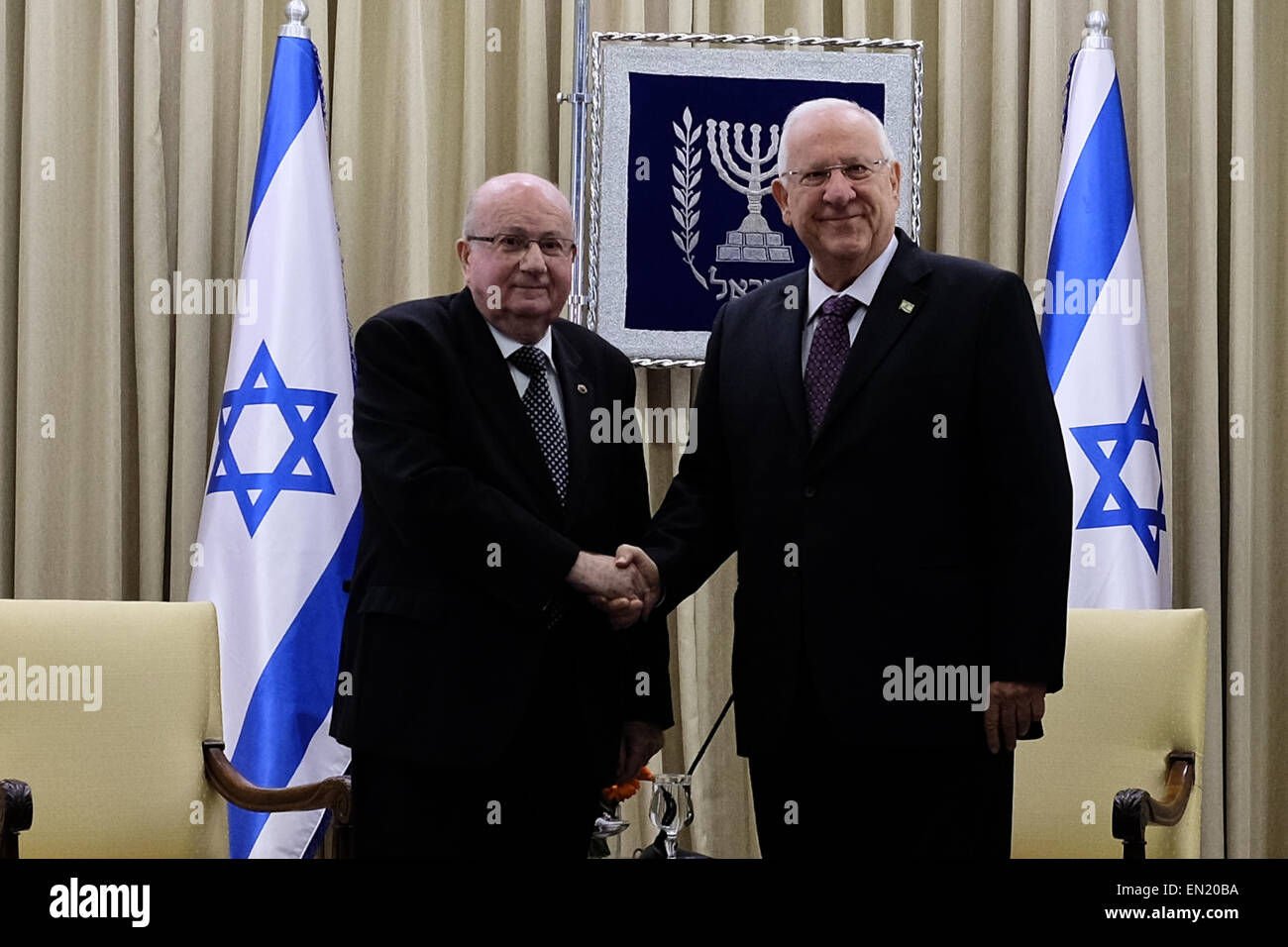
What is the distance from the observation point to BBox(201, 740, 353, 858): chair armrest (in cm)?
311

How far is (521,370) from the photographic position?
9.14 ft

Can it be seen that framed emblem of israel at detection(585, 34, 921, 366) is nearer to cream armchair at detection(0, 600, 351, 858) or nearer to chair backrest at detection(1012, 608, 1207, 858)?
chair backrest at detection(1012, 608, 1207, 858)

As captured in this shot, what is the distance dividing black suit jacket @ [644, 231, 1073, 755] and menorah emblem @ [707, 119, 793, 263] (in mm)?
1848

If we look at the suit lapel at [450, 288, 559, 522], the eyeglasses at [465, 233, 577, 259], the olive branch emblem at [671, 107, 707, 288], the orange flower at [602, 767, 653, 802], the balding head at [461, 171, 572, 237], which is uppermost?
A: the olive branch emblem at [671, 107, 707, 288]

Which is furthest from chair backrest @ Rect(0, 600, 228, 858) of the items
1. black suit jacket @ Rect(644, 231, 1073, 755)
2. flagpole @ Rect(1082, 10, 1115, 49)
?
flagpole @ Rect(1082, 10, 1115, 49)

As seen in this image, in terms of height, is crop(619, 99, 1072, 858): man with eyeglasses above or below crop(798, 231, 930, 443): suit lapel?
below

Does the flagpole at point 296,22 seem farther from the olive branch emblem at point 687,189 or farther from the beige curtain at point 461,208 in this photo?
the olive branch emblem at point 687,189

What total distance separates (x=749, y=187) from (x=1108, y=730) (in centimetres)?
194

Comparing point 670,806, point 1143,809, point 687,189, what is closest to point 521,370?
point 670,806

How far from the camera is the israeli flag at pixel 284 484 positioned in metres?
3.94

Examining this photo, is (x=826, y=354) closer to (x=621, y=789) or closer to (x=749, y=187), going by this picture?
(x=621, y=789)

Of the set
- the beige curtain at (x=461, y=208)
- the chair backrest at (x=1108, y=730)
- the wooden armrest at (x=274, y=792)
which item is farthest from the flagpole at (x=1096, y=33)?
the wooden armrest at (x=274, y=792)

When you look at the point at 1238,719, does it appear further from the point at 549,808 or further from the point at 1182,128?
the point at 549,808

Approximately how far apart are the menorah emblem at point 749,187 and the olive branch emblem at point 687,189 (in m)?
0.06
